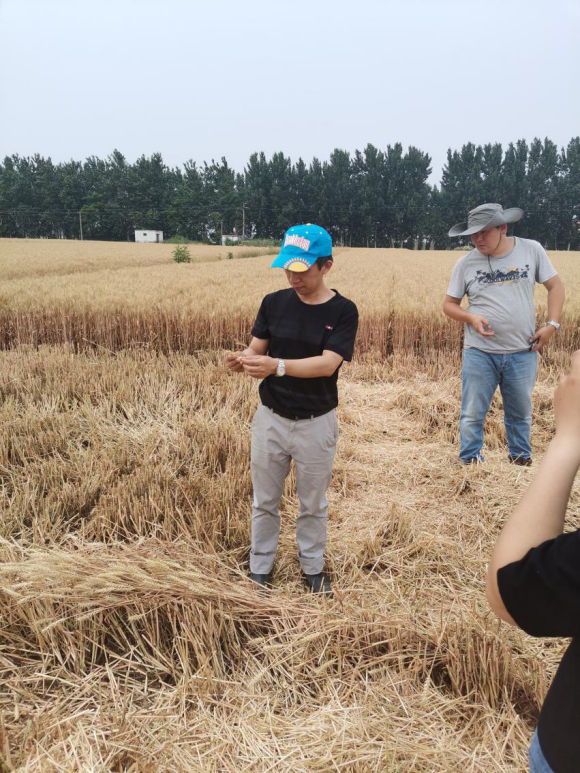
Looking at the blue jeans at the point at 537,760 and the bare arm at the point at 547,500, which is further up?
the bare arm at the point at 547,500

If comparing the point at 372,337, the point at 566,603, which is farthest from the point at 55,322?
the point at 566,603

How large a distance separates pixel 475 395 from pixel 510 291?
0.83 m

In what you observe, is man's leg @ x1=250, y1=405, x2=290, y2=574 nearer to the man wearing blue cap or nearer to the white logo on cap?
the man wearing blue cap

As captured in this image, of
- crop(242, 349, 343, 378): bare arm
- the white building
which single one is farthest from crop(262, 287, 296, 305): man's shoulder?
the white building

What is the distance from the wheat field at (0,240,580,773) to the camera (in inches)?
66.2

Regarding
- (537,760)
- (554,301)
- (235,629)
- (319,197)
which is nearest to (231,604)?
(235,629)

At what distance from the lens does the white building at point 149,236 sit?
6331 centimetres

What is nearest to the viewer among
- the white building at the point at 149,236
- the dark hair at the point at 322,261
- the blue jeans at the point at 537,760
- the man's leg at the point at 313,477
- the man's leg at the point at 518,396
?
the blue jeans at the point at 537,760

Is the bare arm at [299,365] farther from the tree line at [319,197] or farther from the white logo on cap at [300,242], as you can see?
the tree line at [319,197]

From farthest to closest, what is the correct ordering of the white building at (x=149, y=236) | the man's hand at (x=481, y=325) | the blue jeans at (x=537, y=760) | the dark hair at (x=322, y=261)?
1. the white building at (x=149, y=236)
2. the man's hand at (x=481, y=325)
3. the dark hair at (x=322, y=261)
4. the blue jeans at (x=537, y=760)

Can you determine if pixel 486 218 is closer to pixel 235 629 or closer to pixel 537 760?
pixel 235 629

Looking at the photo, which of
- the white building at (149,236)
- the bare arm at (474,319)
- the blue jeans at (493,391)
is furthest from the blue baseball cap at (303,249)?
the white building at (149,236)

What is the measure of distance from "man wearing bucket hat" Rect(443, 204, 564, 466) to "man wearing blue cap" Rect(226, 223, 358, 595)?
167cm

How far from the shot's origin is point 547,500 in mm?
729
